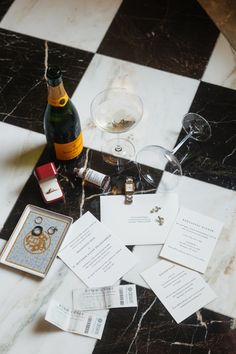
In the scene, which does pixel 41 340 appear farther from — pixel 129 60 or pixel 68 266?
pixel 129 60

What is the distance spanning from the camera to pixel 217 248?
1.15 meters

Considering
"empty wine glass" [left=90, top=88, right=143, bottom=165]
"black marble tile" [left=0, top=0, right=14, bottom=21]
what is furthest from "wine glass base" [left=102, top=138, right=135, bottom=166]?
"black marble tile" [left=0, top=0, right=14, bottom=21]

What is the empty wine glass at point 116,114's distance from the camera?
124 cm

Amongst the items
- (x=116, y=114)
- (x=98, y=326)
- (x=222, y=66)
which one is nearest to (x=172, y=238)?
(x=98, y=326)

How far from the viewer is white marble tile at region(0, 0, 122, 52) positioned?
153cm

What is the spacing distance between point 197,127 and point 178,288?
498mm

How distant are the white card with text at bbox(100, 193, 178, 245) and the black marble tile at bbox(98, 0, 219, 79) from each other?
1.61 ft

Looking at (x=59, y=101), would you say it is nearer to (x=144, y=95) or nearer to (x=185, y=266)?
(x=144, y=95)

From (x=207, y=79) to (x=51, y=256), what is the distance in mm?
772

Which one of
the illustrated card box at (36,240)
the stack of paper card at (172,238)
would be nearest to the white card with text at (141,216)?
the stack of paper card at (172,238)

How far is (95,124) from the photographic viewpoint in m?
1.30

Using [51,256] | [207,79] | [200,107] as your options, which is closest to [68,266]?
[51,256]

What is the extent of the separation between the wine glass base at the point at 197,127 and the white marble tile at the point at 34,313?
55 cm

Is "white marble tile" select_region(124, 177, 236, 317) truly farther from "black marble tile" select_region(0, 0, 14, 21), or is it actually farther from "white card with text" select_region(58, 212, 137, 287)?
"black marble tile" select_region(0, 0, 14, 21)
